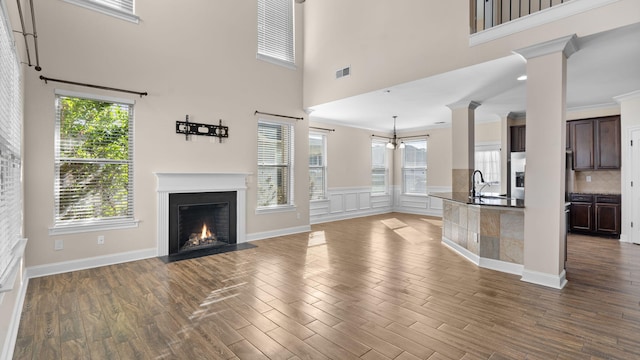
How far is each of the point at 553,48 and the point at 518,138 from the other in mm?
4454

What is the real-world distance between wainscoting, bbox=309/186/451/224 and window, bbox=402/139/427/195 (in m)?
0.26

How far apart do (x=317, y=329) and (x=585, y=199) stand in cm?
682

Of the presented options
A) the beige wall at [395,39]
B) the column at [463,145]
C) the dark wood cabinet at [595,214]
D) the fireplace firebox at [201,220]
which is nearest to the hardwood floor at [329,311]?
the fireplace firebox at [201,220]

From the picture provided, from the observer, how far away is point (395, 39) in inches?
198

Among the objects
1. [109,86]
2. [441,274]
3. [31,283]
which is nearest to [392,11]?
[441,274]

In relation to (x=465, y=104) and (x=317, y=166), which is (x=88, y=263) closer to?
(x=317, y=166)

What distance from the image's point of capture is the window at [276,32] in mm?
6211

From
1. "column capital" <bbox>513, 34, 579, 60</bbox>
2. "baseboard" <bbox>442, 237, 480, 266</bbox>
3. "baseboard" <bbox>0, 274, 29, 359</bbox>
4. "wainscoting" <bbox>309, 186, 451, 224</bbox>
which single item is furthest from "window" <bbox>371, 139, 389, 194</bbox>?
"baseboard" <bbox>0, 274, 29, 359</bbox>

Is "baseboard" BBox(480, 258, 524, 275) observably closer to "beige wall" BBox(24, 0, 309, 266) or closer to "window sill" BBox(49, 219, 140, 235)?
"beige wall" BBox(24, 0, 309, 266)

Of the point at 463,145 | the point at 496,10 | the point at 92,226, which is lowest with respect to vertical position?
the point at 92,226

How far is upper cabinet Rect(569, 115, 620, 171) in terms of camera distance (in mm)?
6166

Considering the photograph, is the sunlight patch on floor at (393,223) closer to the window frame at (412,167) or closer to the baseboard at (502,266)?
the window frame at (412,167)

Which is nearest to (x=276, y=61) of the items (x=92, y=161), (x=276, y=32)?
(x=276, y=32)

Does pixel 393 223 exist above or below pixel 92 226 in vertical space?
below
